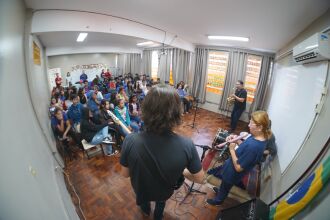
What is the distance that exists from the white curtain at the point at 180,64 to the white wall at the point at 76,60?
605 cm

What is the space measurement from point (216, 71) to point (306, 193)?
18.4 ft

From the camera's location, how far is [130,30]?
303 centimetres

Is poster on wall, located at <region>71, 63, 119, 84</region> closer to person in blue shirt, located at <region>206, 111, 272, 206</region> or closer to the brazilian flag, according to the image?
person in blue shirt, located at <region>206, 111, 272, 206</region>

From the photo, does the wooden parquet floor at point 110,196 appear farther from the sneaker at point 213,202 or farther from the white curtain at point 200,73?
the white curtain at point 200,73

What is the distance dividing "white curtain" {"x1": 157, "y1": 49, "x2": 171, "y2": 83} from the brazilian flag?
7.16 m

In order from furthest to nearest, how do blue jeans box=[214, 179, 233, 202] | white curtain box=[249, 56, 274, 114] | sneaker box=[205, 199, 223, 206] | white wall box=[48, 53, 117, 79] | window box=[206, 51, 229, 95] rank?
white wall box=[48, 53, 117, 79], window box=[206, 51, 229, 95], white curtain box=[249, 56, 274, 114], sneaker box=[205, 199, 223, 206], blue jeans box=[214, 179, 233, 202]

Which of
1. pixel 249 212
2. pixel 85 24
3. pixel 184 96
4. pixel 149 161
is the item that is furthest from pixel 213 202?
pixel 184 96

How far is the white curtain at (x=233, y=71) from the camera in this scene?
5.24 m

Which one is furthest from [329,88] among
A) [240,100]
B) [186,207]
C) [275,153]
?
[240,100]

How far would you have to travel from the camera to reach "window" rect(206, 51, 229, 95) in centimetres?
576

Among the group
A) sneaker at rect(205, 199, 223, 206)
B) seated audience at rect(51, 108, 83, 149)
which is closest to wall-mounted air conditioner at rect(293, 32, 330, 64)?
sneaker at rect(205, 199, 223, 206)

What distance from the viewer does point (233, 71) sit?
5480 mm

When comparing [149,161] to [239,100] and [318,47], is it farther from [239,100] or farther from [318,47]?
[239,100]

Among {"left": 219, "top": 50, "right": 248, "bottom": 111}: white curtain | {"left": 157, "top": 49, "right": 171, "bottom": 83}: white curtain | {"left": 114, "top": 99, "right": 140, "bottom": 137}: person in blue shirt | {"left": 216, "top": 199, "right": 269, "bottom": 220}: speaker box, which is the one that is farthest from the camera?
{"left": 157, "top": 49, "right": 171, "bottom": 83}: white curtain
